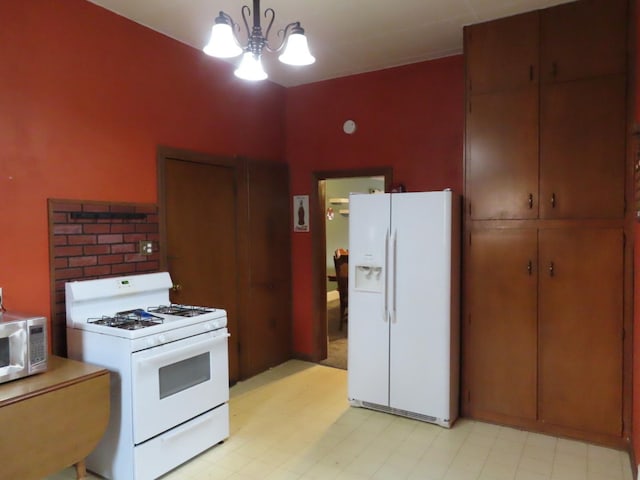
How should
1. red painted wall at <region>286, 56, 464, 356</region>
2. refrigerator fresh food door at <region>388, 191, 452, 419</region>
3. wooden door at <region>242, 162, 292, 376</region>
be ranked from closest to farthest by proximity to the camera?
refrigerator fresh food door at <region>388, 191, 452, 419</region>, red painted wall at <region>286, 56, 464, 356</region>, wooden door at <region>242, 162, 292, 376</region>

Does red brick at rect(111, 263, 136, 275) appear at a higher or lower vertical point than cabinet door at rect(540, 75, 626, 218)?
lower

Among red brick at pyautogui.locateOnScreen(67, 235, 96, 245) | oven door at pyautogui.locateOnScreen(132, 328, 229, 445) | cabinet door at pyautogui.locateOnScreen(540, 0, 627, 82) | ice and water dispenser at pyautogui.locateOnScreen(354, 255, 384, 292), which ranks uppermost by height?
cabinet door at pyautogui.locateOnScreen(540, 0, 627, 82)

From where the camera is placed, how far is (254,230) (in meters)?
4.31

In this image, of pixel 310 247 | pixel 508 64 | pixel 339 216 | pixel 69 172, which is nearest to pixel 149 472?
pixel 69 172

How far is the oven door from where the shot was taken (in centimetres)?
246

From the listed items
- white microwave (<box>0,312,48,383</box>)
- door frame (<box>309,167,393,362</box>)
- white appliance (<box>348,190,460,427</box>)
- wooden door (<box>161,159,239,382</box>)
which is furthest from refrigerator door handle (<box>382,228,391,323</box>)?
white microwave (<box>0,312,48,383</box>)

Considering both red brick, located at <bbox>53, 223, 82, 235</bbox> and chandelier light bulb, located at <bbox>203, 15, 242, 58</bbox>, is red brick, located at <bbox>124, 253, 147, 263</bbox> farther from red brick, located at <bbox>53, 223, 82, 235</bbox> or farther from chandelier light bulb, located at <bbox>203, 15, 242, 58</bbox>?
chandelier light bulb, located at <bbox>203, 15, 242, 58</bbox>

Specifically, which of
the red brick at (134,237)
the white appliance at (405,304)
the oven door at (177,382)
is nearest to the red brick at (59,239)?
the red brick at (134,237)

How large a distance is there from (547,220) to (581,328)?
747 millimetres

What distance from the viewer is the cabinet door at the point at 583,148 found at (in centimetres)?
286

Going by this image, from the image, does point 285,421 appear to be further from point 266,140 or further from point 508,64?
point 508,64

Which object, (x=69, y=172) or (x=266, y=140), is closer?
(x=69, y=172)

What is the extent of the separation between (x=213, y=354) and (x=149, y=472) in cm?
74

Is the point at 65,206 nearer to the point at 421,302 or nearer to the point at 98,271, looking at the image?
the point at 98,271
